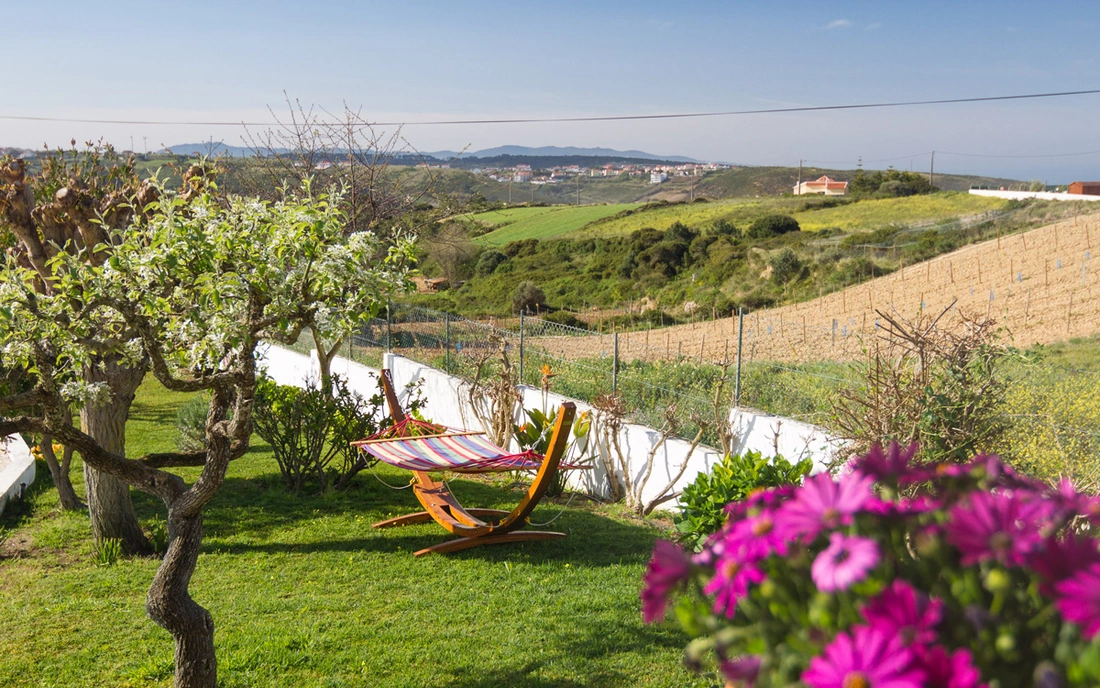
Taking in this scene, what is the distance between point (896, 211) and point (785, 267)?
54.7 feet

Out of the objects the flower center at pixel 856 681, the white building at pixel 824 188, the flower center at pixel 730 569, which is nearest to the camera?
the flower center at pixel 856 681

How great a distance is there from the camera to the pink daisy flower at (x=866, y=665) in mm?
1046

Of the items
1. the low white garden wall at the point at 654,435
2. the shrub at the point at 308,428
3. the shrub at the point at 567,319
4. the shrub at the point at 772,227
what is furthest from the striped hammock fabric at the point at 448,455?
the shrub at the point at 772,227

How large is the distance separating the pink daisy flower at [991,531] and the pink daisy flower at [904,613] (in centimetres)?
8

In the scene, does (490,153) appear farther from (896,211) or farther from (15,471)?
(15,471)

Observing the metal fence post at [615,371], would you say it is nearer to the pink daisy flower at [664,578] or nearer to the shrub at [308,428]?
the shrub at [308,428]

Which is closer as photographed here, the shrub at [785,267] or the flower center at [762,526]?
the flower center at [762,526]

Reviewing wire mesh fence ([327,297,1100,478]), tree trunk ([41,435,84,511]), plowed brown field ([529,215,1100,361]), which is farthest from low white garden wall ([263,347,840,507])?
plowed brown field ([529,215,1100,361])

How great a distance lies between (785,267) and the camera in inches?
1294

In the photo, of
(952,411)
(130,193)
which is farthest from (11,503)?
(952,411)

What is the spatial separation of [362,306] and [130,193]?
13.9 ft

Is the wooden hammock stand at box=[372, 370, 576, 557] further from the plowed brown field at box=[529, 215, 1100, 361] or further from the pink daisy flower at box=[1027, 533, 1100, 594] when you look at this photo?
the plowed brown field at box=[529, 215, 1100, 361]

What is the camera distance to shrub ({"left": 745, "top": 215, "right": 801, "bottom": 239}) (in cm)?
4044

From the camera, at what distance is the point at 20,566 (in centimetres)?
622
